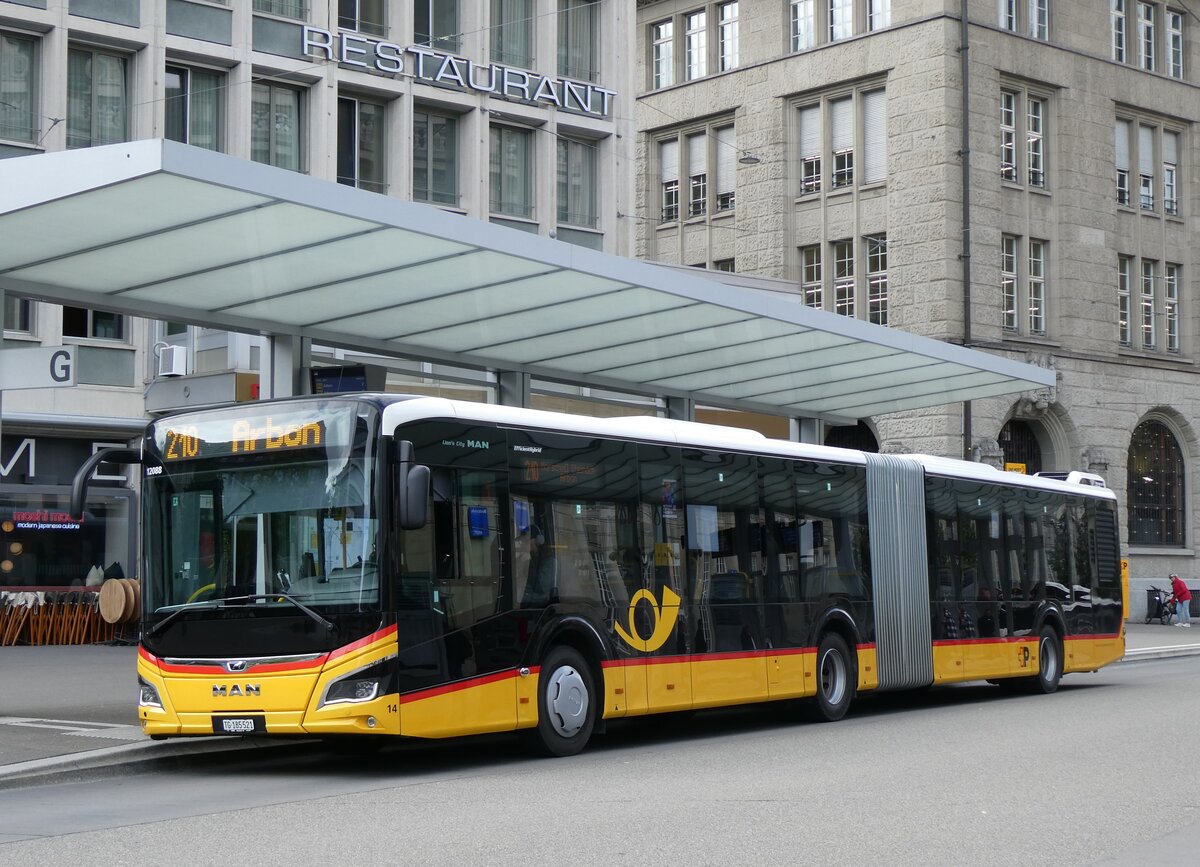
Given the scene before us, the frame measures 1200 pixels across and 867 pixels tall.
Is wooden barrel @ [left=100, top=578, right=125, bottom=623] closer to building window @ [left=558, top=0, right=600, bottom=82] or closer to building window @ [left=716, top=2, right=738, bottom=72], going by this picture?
building window @ [left=558, top=0, right=600, bottom=82]

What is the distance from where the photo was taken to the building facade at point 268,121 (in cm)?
2864

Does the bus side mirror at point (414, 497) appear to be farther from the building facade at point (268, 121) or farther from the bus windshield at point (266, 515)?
the building facade at point (268, 121)

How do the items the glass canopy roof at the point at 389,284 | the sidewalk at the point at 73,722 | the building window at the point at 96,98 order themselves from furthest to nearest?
the building window at the point at 96,98 → the glass canopy roof at the point at 389,284 → the sidewalk at the point at 73,722

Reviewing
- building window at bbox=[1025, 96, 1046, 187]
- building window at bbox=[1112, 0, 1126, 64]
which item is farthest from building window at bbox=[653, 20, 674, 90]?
building window at bbox=[1112, 0, 1126, 64]

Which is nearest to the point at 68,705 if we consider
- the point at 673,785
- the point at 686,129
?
the point at 673,785

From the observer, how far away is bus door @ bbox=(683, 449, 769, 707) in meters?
15.2

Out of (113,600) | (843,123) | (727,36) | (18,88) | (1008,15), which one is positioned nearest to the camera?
(113,600)

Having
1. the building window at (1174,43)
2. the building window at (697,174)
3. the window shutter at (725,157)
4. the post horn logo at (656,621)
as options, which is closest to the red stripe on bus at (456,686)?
the post horn logo at (656,621)

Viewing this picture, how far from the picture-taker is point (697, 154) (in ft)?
157

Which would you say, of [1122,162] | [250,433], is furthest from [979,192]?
[250,433]

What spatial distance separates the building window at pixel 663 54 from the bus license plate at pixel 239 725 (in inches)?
1536

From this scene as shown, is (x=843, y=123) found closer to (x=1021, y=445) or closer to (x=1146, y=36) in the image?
(x=1021, y=445)

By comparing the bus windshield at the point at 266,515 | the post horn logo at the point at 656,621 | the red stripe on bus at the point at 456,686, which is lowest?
the red stripe on bus at the point at 456,686

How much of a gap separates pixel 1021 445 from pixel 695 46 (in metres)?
14.7
